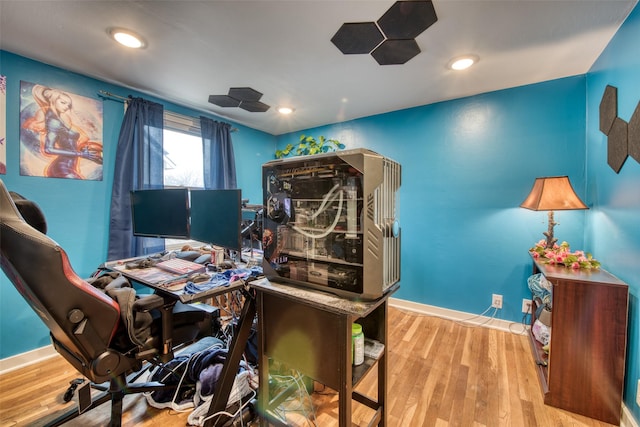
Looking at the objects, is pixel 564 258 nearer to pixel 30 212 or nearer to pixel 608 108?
pixel 608 108

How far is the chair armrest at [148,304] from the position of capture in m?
1.16

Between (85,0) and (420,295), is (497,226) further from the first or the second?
(85,0)

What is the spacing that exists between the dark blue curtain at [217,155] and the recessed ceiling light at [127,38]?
1.14 meters

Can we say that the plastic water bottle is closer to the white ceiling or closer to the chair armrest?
the chair armrest

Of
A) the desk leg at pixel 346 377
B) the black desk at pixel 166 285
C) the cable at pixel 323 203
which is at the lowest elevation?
the desk leg at pixel 346 377

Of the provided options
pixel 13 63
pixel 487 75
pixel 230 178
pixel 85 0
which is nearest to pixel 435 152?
pixel 487 75

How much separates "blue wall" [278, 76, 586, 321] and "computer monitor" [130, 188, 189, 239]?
84.7 inches

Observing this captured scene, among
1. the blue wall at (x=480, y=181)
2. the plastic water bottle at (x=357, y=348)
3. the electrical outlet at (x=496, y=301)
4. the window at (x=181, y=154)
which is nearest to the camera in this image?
the plastic water bottle at (x=357, y=348)

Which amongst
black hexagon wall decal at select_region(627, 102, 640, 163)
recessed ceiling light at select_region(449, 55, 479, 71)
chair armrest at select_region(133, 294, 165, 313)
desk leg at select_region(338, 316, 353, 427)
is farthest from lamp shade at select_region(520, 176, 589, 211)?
chair armrest at select_region(133, 294, 165, 313)

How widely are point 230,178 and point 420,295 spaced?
8.39 ft

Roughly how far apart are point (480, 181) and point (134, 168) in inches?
125

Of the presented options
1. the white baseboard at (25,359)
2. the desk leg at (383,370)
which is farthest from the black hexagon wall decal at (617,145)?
the white baseboard at (25,359)

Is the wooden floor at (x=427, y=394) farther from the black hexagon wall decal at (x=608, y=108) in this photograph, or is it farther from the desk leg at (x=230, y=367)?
the black hexagon wall decal at (x=608, y=108)

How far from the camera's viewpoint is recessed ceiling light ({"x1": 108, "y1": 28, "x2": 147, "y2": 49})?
151cm
